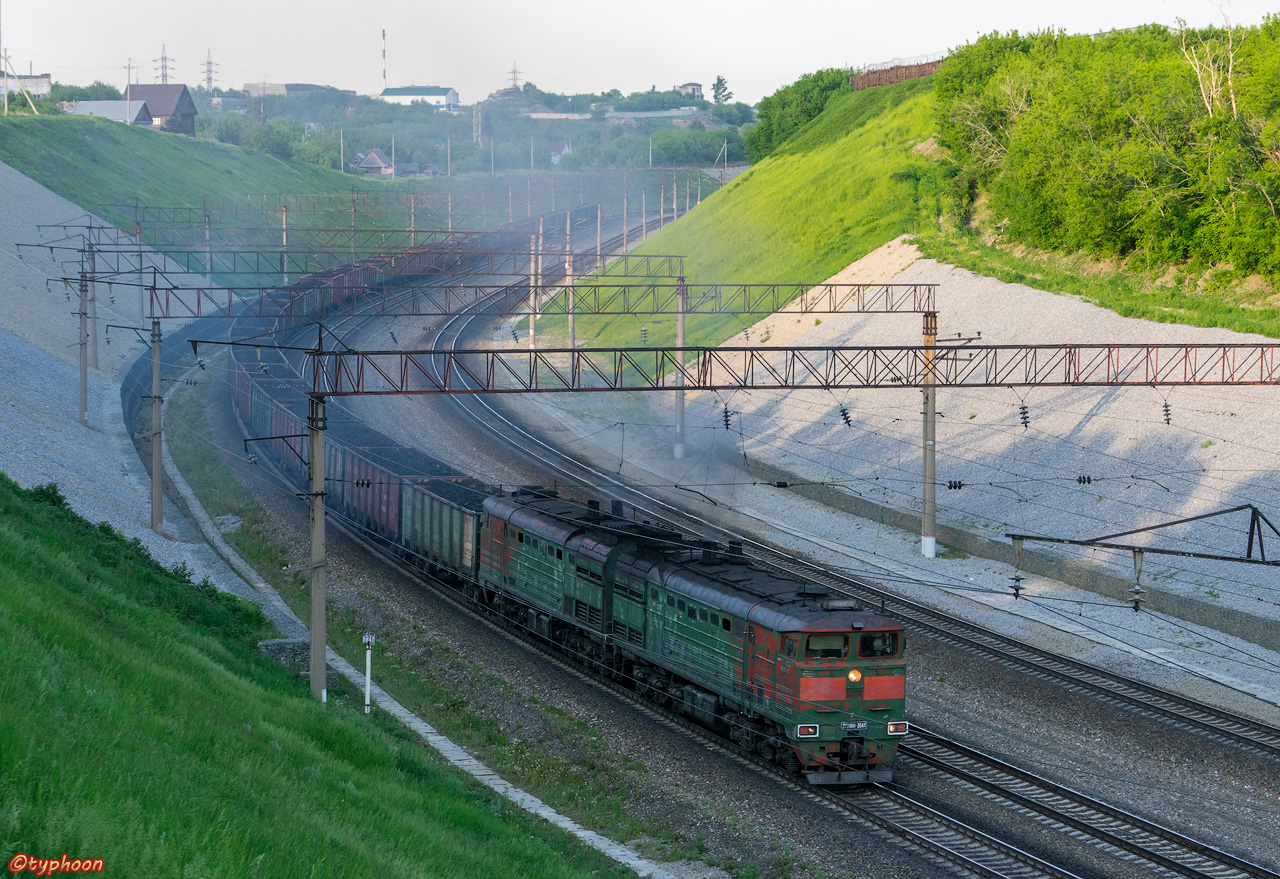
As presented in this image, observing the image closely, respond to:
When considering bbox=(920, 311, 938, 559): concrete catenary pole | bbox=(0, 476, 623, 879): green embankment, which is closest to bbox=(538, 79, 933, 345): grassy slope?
bbox=(920, 311, 938, 559): concrete catenary pole

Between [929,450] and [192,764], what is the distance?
33.1 m

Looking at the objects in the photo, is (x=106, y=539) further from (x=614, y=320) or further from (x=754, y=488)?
(x=614, y=320)

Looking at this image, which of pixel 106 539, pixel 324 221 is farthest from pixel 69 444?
pixel 324 221

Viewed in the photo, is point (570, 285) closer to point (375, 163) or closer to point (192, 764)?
point (192, 764)

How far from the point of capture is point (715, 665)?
24625 mm

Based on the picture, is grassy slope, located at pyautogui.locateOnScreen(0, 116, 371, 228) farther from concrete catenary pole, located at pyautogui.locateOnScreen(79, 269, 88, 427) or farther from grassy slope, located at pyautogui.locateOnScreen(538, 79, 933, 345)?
concrete catenary pole, located at pyautogui.locateOnScreen(79, 269, 88, 427)

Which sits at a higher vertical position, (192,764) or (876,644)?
(192,764)

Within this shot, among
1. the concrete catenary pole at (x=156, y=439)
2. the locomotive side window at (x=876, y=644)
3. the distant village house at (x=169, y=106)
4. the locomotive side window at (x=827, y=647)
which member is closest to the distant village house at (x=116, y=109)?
the distant village house at (x=169, y=106)

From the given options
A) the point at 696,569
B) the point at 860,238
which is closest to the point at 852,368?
the point at 696,569

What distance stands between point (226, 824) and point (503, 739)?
14164 millimetres

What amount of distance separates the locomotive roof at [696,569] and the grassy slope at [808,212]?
46.9 m

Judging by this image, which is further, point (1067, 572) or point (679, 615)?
point (1067, 572)

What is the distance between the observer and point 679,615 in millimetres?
25750

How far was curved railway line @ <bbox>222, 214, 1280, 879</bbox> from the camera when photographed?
19922mm
